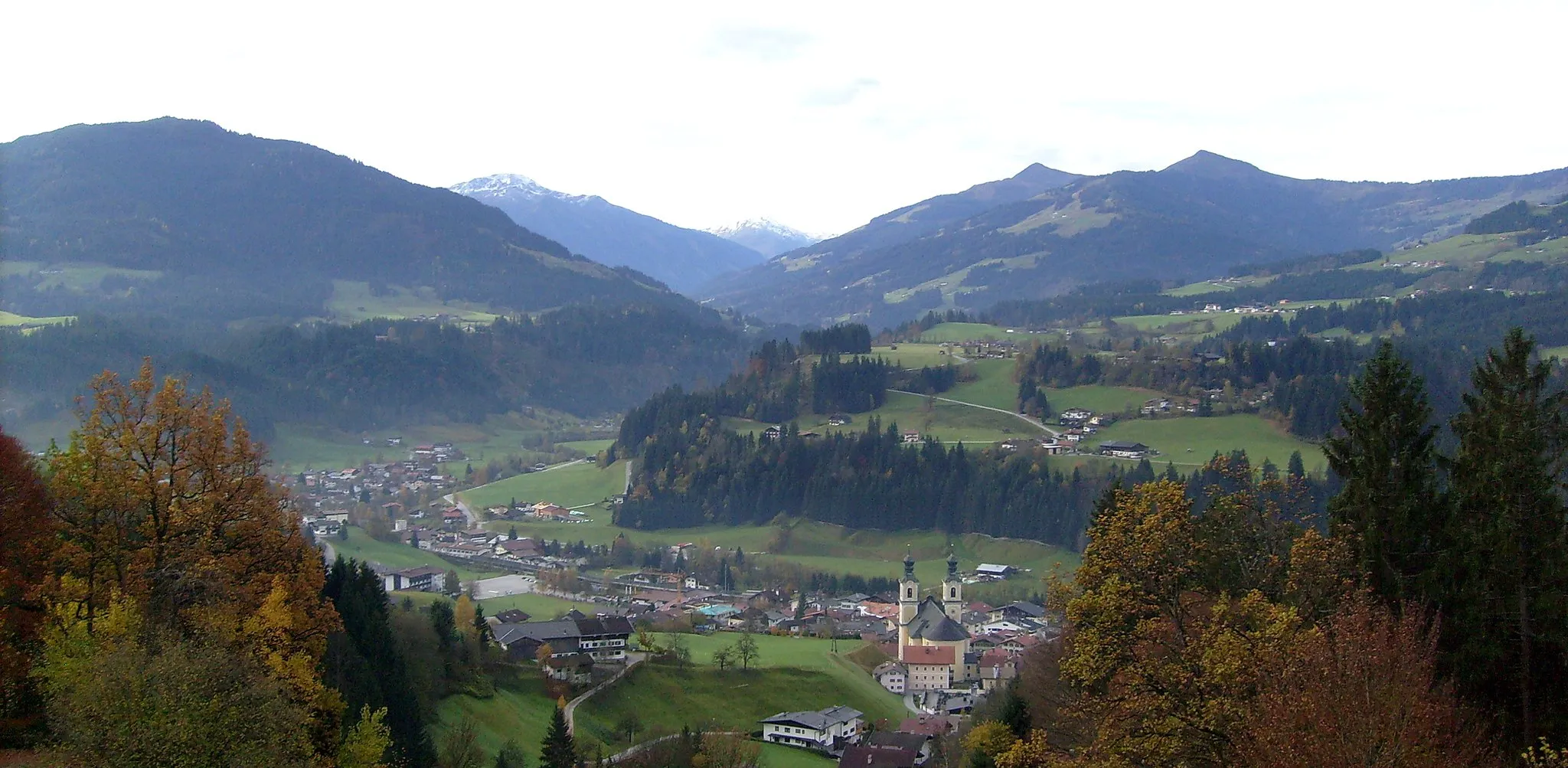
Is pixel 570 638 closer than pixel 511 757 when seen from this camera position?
No

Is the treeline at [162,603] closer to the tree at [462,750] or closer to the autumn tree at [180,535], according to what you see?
the autumn tree at [180,535]

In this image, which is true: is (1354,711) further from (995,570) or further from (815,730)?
(995,570)

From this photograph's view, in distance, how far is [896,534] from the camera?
112188 mm

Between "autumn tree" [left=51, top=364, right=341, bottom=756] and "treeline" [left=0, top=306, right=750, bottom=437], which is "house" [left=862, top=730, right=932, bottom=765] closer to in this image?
"autumn tree" [left=51, top=364, right=341, bottom=756]

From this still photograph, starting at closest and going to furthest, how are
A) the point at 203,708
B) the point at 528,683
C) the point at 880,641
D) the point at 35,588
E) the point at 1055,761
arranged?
the point at 1055,761 → the point at 203,708 → the point at 35,588 → the point at 528,683 → the point at 880,641

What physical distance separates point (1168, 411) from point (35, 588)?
4550 inches

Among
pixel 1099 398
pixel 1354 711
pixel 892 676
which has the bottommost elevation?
pixel 892 676

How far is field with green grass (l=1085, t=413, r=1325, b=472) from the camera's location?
4126 inches

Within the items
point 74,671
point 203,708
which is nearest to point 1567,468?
point 203,708

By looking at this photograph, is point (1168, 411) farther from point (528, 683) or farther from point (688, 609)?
point (528, 683)

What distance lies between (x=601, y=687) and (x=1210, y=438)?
7657cm

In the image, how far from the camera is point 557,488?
131000 mm

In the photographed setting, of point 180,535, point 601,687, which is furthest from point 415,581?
point 180,535

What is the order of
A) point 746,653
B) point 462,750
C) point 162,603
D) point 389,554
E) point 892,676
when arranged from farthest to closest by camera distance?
1. point 389,554
2. point 892,676
3. point 746,653
4. point 462,750
5. point 162,603
